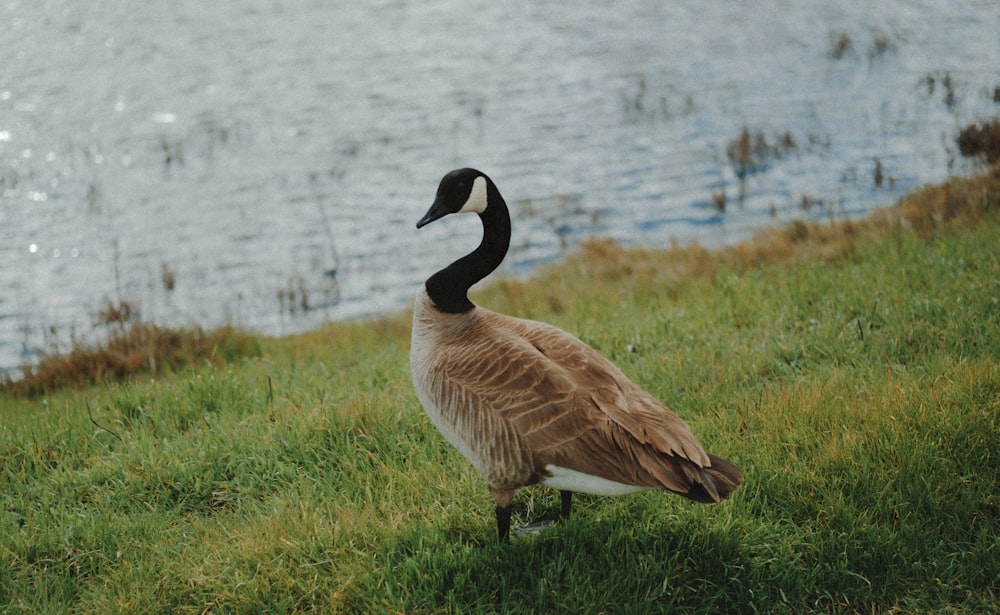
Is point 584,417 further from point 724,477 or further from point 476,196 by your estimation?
point 476,196

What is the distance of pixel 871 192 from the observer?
14.8 m

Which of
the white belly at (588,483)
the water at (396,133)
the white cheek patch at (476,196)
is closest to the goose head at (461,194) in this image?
the white cheek patch at (476,196)

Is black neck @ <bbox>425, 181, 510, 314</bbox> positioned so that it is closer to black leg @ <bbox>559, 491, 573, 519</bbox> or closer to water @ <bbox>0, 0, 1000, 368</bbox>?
black leg @ <bbox>559, 491, 573, 519</bbox>

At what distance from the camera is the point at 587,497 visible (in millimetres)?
5207

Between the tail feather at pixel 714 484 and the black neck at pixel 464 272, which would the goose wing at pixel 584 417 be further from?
the black neck at pixel 464 272

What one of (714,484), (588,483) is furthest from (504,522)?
(714,484)

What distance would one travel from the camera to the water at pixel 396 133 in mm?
13688

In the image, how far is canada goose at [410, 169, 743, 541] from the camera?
400cm

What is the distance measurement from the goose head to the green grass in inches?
67.0

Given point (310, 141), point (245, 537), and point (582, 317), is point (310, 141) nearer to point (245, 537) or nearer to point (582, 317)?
point (582, 317)

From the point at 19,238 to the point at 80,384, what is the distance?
652 centimetres

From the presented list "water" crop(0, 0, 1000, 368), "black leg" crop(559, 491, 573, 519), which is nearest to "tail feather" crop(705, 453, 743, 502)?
"black leg" crop(559, 491, 573, 519)

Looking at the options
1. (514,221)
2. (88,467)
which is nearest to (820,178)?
(514,221)

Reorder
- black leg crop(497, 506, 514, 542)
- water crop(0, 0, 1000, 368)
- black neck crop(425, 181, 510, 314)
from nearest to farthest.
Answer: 1. black leg crop(497, 506, 514, 542)
2. black neck crop(425, 181, 510, 314)
3. water crop(0, 0, 1000, 368)
